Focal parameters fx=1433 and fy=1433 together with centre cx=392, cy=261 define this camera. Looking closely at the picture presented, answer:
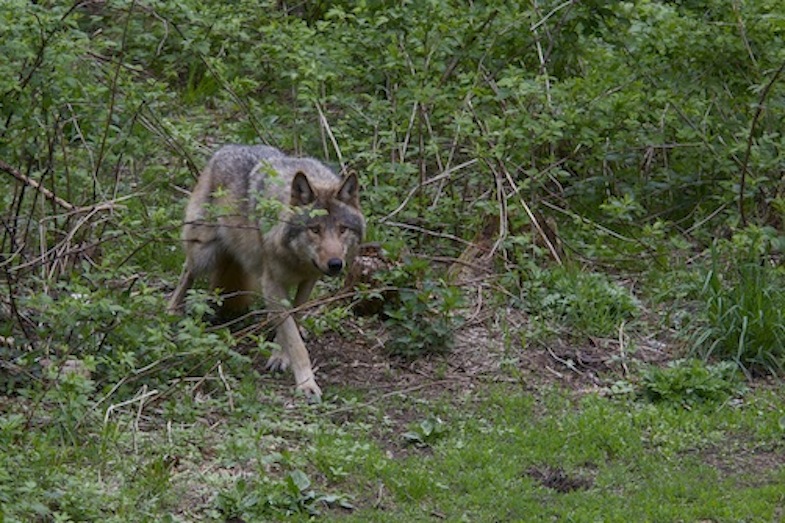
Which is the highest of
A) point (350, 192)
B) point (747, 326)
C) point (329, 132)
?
point (350, 192)

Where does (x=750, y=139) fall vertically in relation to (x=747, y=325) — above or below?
above

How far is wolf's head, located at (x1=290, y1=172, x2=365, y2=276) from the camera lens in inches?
384


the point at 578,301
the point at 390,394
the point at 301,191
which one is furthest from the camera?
the point at 578,301

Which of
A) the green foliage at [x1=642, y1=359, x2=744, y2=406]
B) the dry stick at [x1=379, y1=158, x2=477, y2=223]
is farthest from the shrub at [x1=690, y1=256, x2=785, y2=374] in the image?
the dry stick at [x1=379, y1=158, x2=477, y2=223]

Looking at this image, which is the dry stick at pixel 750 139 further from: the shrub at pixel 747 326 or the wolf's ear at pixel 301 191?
the wolf's ear at pixel 301 191

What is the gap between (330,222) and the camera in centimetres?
991

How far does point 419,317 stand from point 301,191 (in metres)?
1.28

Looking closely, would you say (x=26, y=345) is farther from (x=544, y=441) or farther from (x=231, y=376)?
(x=544, y=441)

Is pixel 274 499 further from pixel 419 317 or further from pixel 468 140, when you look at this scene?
pixel 468 140

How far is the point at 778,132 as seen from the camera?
1211 centimetres

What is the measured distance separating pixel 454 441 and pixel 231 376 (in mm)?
1704

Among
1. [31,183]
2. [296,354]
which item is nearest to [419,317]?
[296,354]

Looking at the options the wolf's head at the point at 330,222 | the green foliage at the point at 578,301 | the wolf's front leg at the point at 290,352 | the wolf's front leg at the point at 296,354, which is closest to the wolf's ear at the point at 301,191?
the wolf's head at the point at 330,222

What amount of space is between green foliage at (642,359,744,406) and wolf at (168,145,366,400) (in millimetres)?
2229
